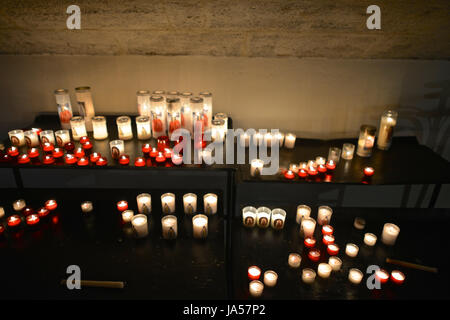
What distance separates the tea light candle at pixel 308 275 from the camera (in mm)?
1511

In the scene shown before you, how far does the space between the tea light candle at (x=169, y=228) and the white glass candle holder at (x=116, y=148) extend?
1.55 feet

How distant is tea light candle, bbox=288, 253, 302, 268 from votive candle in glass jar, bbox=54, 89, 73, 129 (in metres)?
1.56

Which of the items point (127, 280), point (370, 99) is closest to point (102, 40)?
point (127, 280)

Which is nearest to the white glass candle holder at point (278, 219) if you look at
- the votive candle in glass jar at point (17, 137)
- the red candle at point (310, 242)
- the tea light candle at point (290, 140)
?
the red candle at point (310, 242)

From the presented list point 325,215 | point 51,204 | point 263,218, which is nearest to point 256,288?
point 263,218

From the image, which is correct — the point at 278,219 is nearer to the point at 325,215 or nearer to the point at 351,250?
the point at 325,215

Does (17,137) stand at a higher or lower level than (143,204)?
higher

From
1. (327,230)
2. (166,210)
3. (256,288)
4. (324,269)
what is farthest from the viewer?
(166,210)

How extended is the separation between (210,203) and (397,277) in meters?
1.13

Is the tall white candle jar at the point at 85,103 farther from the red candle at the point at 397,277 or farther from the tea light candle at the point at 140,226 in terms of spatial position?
the red candle at the point at 397,277

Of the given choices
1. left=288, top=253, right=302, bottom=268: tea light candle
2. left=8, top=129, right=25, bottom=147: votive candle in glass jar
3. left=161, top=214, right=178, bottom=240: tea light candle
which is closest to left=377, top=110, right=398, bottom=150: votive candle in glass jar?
left=288, top=253, right=302, bottom=268: tea light candle

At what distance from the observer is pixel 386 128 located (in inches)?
69.1

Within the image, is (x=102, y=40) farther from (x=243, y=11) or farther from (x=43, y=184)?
(x=43, y=184)

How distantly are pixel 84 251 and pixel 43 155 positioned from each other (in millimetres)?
589
